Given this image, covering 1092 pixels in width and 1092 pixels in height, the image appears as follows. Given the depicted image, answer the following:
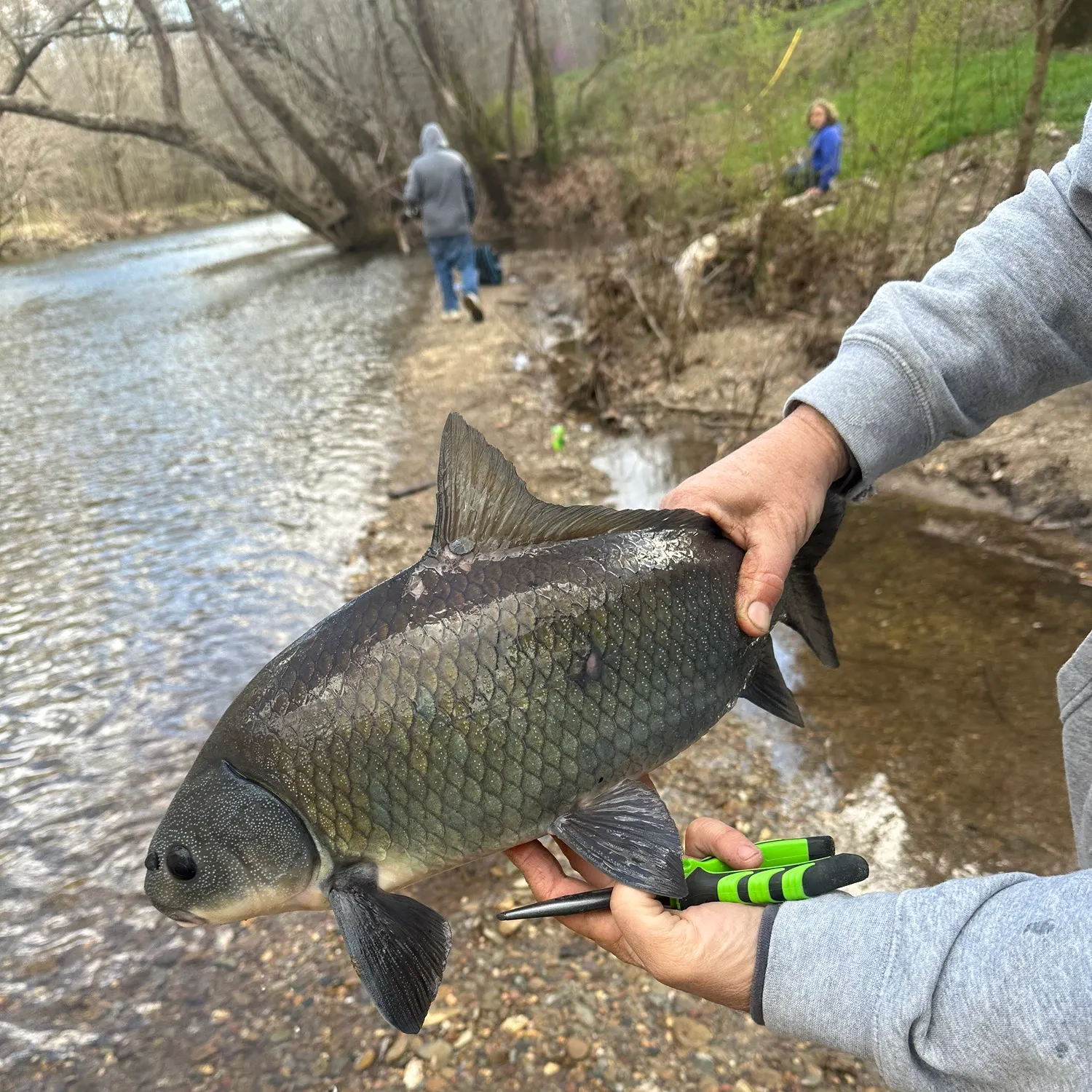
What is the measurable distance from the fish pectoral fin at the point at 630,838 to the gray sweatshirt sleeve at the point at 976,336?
102 cm

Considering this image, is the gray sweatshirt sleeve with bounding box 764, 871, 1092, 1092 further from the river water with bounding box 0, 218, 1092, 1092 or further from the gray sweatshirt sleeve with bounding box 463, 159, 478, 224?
the gray sweatshirt sleeve with bounding box 463, 159, 478, 224

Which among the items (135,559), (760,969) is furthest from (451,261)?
(760,969)

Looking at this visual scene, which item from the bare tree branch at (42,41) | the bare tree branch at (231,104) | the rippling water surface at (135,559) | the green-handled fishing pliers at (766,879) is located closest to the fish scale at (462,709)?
the green-handled fishing pliers at (766,879)

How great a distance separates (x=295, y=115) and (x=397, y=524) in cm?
1768

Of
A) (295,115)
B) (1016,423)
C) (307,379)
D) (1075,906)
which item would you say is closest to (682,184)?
(307,379)

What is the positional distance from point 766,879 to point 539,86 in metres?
24.0

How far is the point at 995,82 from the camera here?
6488 millimetres

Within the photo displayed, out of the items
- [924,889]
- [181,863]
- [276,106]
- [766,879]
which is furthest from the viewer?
[276,106]

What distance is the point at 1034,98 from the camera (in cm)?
588

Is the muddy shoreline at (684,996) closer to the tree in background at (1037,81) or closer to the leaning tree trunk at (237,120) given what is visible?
the tree in background at (1037,81)

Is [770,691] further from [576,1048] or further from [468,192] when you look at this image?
[468,192]

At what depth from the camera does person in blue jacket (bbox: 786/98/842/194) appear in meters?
9.95

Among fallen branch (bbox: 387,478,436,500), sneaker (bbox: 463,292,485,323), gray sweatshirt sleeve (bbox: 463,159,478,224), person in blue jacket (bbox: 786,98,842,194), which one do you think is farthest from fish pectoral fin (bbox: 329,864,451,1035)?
gray sweatshirt sleeve (bbox: 463,159,478,224)

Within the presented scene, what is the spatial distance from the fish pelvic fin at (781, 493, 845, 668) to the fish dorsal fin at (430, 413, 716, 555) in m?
0.69
